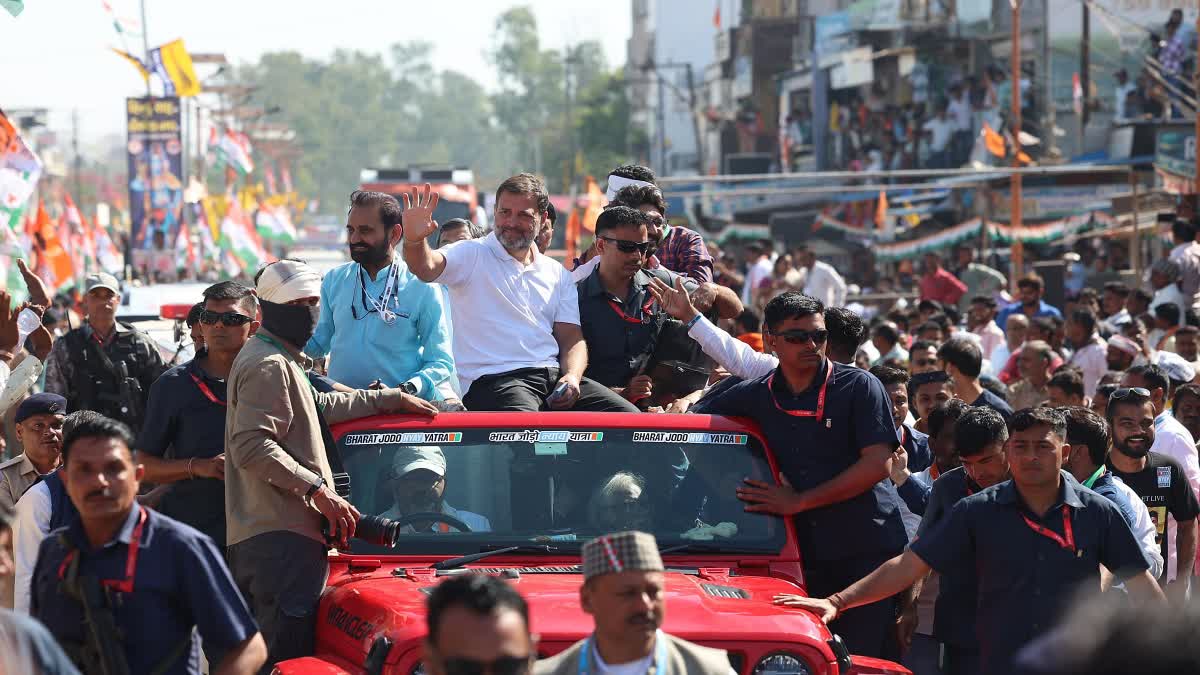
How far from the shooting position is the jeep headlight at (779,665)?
4.86 metres

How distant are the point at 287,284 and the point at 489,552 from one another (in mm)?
1083

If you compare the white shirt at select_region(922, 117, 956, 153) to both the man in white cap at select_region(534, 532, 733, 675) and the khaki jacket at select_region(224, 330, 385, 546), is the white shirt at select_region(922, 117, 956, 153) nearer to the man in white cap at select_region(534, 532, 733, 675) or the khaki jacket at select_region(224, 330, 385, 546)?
the khaki jacket at select_region(224, 330, 385, 546)

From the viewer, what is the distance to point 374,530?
17.9 ft

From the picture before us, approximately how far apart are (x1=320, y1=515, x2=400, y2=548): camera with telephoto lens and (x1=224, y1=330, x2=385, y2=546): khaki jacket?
34 mm

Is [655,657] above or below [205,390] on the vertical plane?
below

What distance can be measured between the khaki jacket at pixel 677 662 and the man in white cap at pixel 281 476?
4.65 feet

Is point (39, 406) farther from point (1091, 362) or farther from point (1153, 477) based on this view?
point (1091, 362)

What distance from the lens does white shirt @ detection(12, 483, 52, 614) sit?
17.0 ft

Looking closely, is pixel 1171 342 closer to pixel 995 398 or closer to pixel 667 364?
pixel 995 398

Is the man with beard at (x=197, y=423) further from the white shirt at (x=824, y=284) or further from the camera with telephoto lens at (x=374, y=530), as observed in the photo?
the white shirt at (x=824, y=284)

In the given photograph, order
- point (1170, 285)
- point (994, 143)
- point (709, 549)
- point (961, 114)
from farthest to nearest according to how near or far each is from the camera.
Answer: point (961, 114), point (994, 143), point (1170, 285), point (709, 549)

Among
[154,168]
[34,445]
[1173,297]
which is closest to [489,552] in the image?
[34,445]

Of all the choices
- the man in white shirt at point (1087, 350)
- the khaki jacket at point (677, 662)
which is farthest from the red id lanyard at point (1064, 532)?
the man in white shirt at point (1087, 350)

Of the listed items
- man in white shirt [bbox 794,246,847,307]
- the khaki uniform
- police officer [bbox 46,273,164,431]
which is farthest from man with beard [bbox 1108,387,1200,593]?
man in white shirt [bbox 794,246,847,307]
